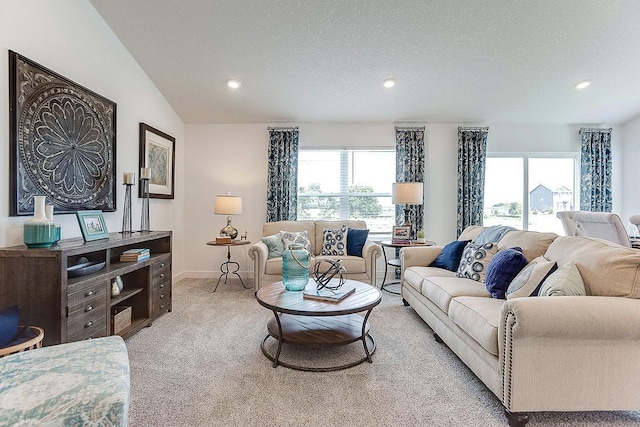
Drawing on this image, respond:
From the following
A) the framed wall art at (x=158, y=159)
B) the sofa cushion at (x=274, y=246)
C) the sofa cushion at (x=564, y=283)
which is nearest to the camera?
the sofa cushion at (x=564, y=283)

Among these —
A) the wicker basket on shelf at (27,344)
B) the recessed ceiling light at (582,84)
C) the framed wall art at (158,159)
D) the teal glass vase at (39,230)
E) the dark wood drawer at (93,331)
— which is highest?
the recessed ceiling light at (582,84)

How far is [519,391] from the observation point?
1.62 meters

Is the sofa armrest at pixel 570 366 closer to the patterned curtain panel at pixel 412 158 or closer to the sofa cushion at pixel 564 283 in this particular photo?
the sofa cushion at pixel 564 283

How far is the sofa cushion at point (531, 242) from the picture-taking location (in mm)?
2512

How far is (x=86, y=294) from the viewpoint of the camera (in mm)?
2270

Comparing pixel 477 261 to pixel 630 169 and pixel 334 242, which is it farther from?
pixel 630 169

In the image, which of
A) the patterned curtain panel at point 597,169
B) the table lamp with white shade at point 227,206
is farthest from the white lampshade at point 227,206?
the patterned curtain panel at point 597,169

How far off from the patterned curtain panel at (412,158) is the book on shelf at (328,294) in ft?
8.58

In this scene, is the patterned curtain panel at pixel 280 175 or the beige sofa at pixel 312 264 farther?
the patterned curtain panel at pixel 280 175

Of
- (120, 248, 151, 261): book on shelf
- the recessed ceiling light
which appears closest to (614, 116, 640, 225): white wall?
the recessed ceiling light

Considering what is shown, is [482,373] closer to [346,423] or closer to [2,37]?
[346,423]

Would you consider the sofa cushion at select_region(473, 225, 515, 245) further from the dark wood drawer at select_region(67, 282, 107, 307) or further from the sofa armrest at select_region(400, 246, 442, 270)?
the dark wood drawer at select_region(67, 282, 107, 307)

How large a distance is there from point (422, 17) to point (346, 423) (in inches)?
129

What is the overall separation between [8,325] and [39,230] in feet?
2.07
